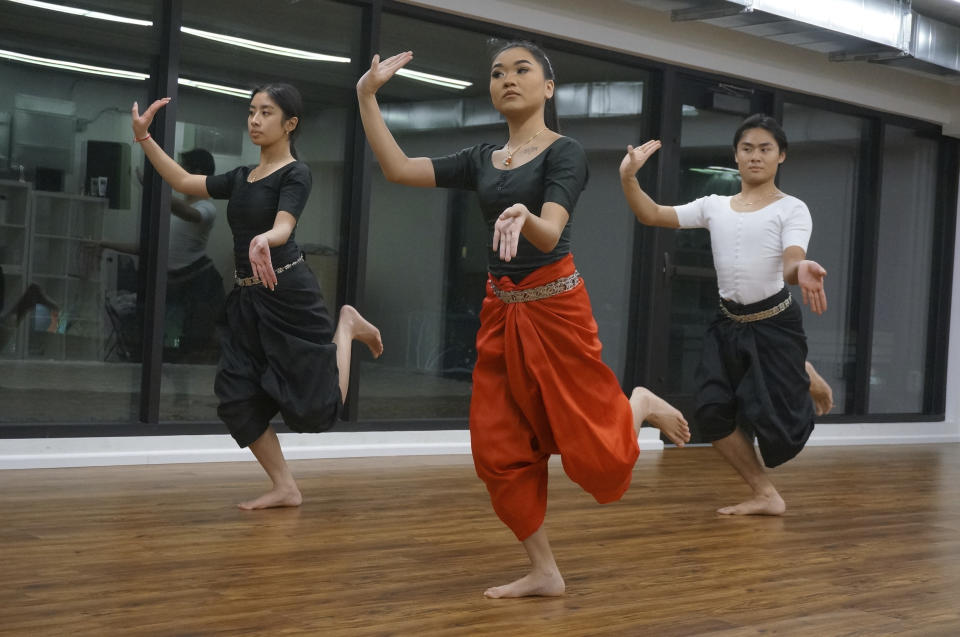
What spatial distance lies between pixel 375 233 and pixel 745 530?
2.64m

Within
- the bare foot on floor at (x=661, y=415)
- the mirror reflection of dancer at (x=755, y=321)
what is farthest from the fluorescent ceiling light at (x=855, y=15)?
the bare foot on floor at (x=661, y=415)

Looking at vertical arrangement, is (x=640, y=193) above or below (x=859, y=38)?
below

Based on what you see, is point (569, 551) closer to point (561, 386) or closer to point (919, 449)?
point (561, 386)

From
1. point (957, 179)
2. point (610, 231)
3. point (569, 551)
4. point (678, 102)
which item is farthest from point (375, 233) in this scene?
point (957, 179)

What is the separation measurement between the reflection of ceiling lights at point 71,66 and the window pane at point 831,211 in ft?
15.0

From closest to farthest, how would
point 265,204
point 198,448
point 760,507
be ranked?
point 265,204 < point 760,507 < point 198,448

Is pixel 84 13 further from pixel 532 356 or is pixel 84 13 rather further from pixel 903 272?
pixel 903 272

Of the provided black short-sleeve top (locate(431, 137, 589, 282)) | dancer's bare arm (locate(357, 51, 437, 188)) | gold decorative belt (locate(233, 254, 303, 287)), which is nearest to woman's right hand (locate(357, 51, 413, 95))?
dancer's bare arm (locate(357, 51, 437, 188))

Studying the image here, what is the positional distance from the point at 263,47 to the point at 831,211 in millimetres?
4457

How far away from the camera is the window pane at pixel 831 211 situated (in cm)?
791

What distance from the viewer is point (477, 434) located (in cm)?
284

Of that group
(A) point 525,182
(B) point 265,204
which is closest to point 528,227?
(A) point 525,182

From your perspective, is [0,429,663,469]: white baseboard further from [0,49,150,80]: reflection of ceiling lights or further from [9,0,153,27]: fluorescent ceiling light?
[9,0,153,27]: fluorescent ceiling light

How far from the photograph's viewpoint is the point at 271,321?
3.87 meters
